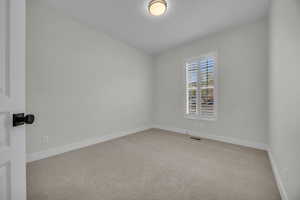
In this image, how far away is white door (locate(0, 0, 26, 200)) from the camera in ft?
2.25

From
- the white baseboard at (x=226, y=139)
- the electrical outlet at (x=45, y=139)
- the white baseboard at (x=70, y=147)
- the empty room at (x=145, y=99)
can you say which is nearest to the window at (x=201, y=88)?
the empty room at (x=145, y=99)

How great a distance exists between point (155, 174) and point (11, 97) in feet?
6.05

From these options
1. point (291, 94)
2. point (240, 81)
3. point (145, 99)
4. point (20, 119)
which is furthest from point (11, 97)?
point (145, 99)

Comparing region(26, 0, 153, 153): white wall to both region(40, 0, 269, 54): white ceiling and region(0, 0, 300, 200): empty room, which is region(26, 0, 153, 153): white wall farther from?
region(40, 0, 269, 54): white ceiling

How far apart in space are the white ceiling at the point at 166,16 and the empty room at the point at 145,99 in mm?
23

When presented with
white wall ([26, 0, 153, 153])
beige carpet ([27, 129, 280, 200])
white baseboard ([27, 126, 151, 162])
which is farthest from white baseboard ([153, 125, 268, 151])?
white baseboard ([27, 126, 151, 162])

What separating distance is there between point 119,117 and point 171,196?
2609mm

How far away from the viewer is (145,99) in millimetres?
4578

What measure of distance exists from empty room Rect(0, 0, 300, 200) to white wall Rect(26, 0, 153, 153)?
2cm

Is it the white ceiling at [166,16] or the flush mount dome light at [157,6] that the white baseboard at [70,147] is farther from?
the flush mount dome light at [157,6]

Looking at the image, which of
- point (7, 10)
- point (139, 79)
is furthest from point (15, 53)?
point (139, 79)

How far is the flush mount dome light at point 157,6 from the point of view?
2365 millimetres

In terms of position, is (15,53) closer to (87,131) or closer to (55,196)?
(55,196)

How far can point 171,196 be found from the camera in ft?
4.91
